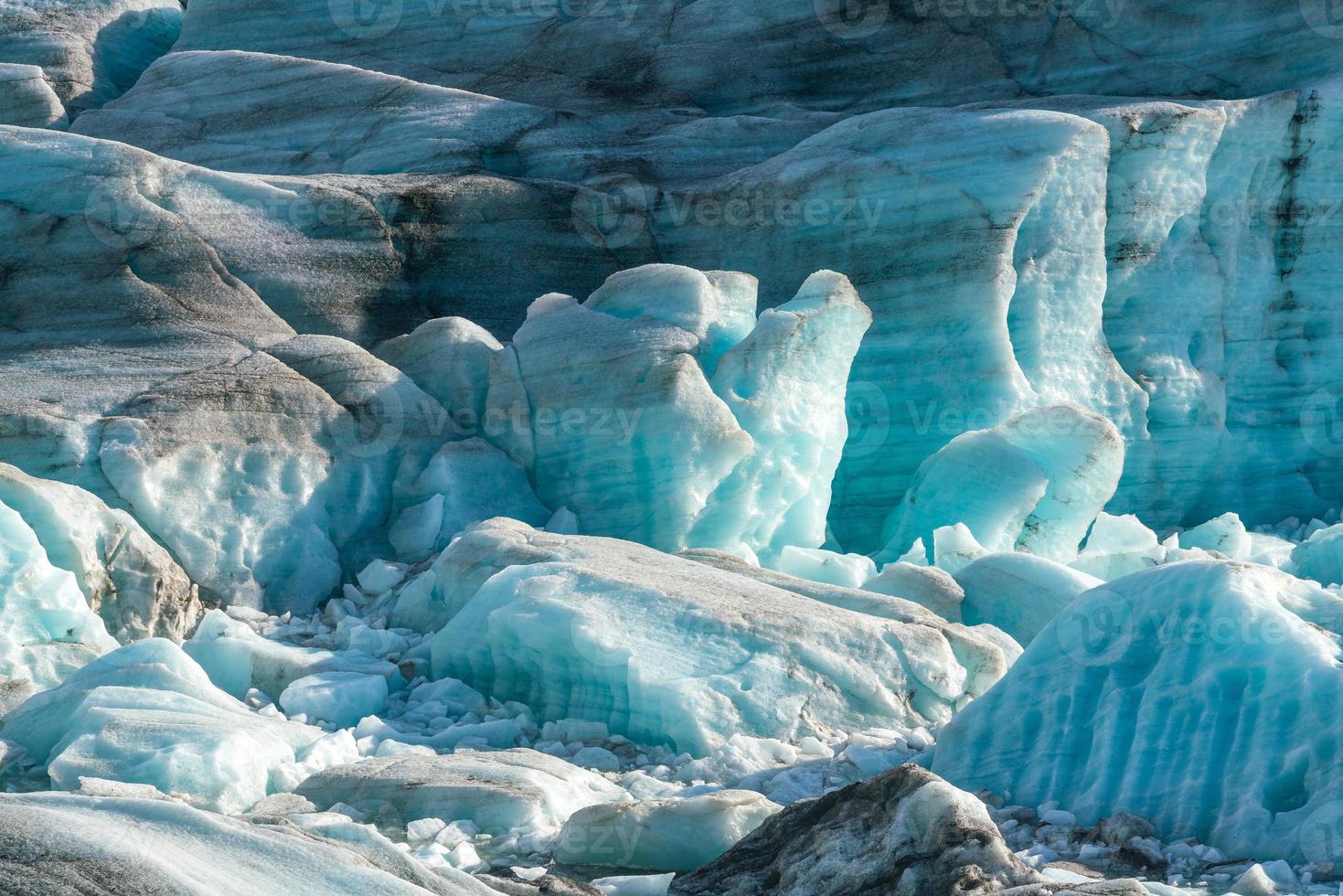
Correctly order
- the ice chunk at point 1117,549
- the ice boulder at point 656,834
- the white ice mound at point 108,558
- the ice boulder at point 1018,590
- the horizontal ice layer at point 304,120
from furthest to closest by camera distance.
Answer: the horizontal ice layer at point 304,120
the ice chunk at point 1117,549
the ice boulder at point 1018,590
the white ice mound at point 108,558
the ice boulder at point 656,834

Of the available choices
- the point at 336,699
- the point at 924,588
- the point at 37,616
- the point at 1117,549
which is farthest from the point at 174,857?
the point at 1117,549

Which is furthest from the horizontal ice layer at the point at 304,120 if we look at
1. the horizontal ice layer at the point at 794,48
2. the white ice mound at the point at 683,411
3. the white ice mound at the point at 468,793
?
the white ice mound at the point at 468,793

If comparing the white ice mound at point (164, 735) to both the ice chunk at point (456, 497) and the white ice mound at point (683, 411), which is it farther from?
the white ice mound at point (683, 411)

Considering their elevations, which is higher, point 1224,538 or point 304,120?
point 304,120

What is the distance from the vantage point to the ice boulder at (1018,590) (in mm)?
10031

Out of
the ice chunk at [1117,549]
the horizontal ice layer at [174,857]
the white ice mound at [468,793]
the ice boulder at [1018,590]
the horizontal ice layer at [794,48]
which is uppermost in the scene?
the horizontal ice layer at [794,48]

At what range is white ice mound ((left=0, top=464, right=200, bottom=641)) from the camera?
9531 millimetres

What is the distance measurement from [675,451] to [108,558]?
13.1 ft

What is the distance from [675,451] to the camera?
11680 mm

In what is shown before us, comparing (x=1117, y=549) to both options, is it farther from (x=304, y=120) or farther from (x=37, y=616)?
(x=304, y=120)

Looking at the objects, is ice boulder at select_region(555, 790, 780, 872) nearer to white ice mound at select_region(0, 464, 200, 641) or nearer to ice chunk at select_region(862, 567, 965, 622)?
ice chunk at select_region(862, 567, 965, 622)

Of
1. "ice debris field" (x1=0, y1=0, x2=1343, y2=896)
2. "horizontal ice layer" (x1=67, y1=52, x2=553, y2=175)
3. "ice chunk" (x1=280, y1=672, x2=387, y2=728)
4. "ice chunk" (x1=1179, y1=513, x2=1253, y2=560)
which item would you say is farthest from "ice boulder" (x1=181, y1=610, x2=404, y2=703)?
"ice chunk" (x1=1179, y1=513, x2=1253, y2=560)

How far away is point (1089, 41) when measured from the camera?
56.0ft

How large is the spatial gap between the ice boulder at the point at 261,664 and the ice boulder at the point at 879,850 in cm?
366
